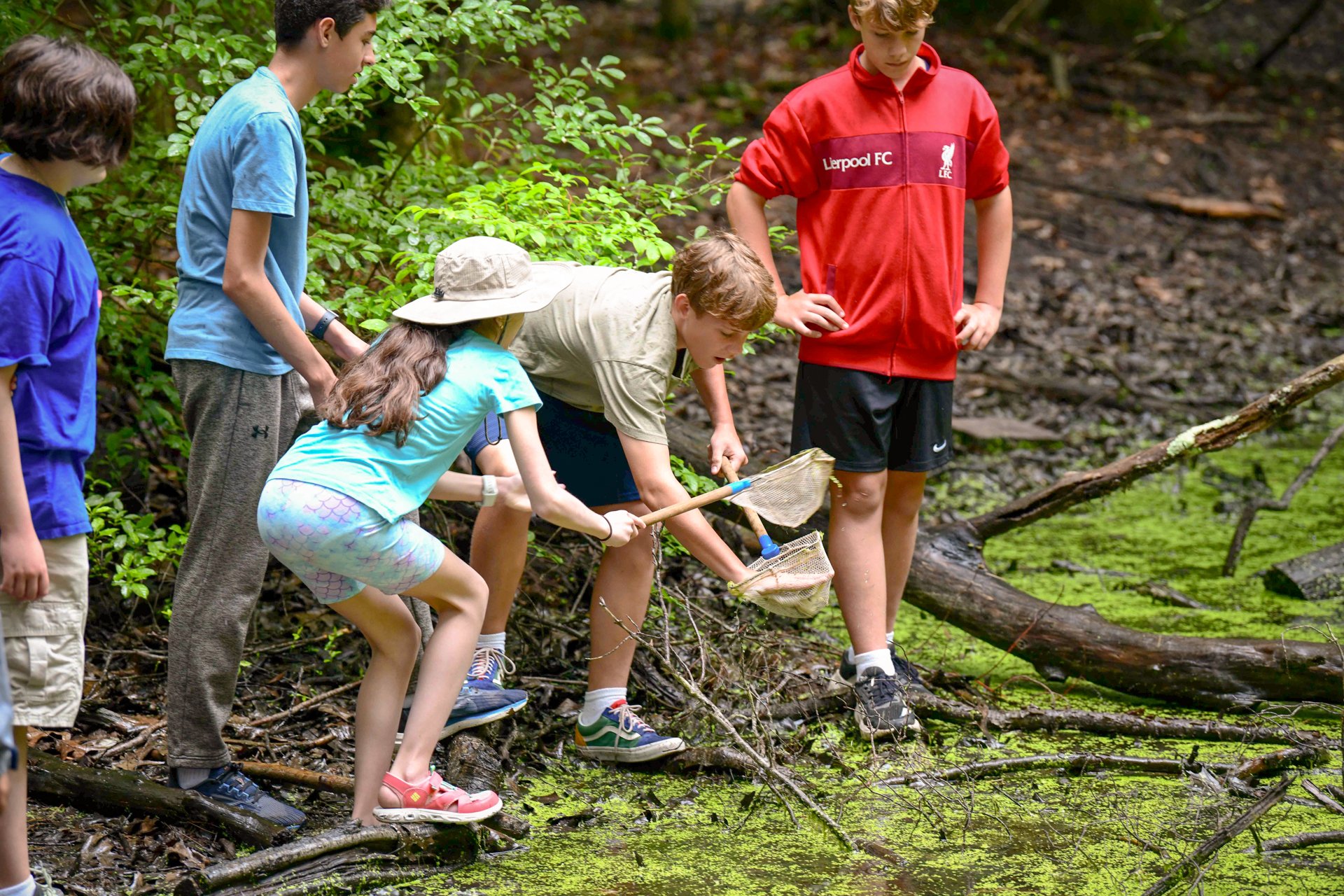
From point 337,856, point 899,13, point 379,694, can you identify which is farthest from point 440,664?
point 899,13

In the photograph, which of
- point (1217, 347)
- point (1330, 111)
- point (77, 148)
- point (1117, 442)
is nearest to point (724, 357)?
point (77, 148)

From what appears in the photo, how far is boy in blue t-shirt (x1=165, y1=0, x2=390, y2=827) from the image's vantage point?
8.04ft

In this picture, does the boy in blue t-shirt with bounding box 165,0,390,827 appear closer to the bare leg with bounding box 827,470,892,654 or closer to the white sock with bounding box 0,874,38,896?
the white sock with bounding box 0,874,38,896

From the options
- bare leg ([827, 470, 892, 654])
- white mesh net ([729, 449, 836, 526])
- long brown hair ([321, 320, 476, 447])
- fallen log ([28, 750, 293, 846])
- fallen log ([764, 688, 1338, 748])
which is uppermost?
long brown hair ([321, 320, 476, 447])

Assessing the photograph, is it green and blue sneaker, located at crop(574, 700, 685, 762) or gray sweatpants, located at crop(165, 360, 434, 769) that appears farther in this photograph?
green and blue sneaker, located at crop(574, 700, 685, 762)

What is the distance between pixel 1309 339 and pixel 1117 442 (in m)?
2.22

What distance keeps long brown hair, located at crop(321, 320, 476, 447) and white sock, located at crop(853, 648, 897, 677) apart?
1.51 metres

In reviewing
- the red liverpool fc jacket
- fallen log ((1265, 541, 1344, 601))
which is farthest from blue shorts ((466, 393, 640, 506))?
fallen log ((1265, 541, 1344, 601))

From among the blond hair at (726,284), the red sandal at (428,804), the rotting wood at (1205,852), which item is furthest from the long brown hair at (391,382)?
the rotting wood at (1205,852)

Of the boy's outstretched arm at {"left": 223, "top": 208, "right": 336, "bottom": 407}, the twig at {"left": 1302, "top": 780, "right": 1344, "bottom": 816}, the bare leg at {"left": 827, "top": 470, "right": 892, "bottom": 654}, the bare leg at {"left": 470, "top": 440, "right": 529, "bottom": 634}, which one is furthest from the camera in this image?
the bare leg at {"left": 827, "top": 470, "right": 892, "bottom": 654}

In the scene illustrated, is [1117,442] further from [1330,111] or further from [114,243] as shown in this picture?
[1330,111]

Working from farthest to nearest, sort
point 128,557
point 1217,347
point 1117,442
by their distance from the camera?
point 1217,347, point 1117,442, point 128,557

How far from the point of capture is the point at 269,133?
2.43 meters

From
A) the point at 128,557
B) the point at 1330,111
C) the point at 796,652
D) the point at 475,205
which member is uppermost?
the point at 1330,111
